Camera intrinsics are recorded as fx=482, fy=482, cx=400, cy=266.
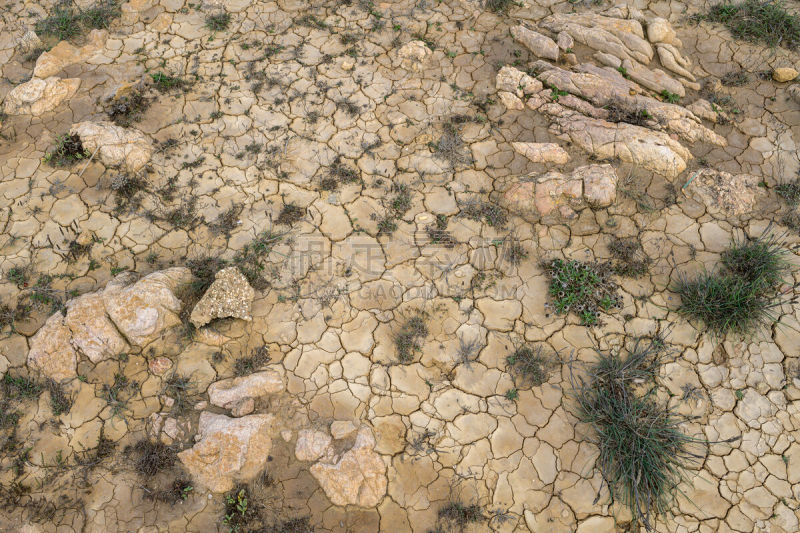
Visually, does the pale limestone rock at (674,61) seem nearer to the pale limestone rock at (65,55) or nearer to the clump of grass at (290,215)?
the clump of grass at (290,215)

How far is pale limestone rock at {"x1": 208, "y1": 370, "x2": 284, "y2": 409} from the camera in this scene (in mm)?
3488

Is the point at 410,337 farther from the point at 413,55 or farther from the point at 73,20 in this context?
the point at 73,20

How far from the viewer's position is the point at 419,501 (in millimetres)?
3244

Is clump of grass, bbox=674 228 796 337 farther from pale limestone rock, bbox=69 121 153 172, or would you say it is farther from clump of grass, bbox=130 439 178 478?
pale limestone rock, bbox=69 121 153 172

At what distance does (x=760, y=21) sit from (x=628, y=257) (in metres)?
3.83

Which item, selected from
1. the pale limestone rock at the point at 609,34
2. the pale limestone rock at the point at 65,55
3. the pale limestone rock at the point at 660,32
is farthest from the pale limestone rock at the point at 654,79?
the pale limestone rock at the point at 65,55

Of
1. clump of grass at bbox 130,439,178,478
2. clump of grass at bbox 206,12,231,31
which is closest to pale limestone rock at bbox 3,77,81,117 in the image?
clump of grass at bbox 206,12,231,31

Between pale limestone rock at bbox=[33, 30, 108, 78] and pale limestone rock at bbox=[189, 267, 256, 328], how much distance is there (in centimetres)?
350

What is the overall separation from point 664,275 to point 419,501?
271 cm

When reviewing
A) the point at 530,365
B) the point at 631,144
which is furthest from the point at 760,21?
the point at 530,365

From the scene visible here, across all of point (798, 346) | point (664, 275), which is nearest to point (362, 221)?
point (664, 275)

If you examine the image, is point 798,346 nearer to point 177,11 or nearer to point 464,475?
point 464,475

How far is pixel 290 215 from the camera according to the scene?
14.3 ft

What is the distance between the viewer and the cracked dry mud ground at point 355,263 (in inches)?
129
